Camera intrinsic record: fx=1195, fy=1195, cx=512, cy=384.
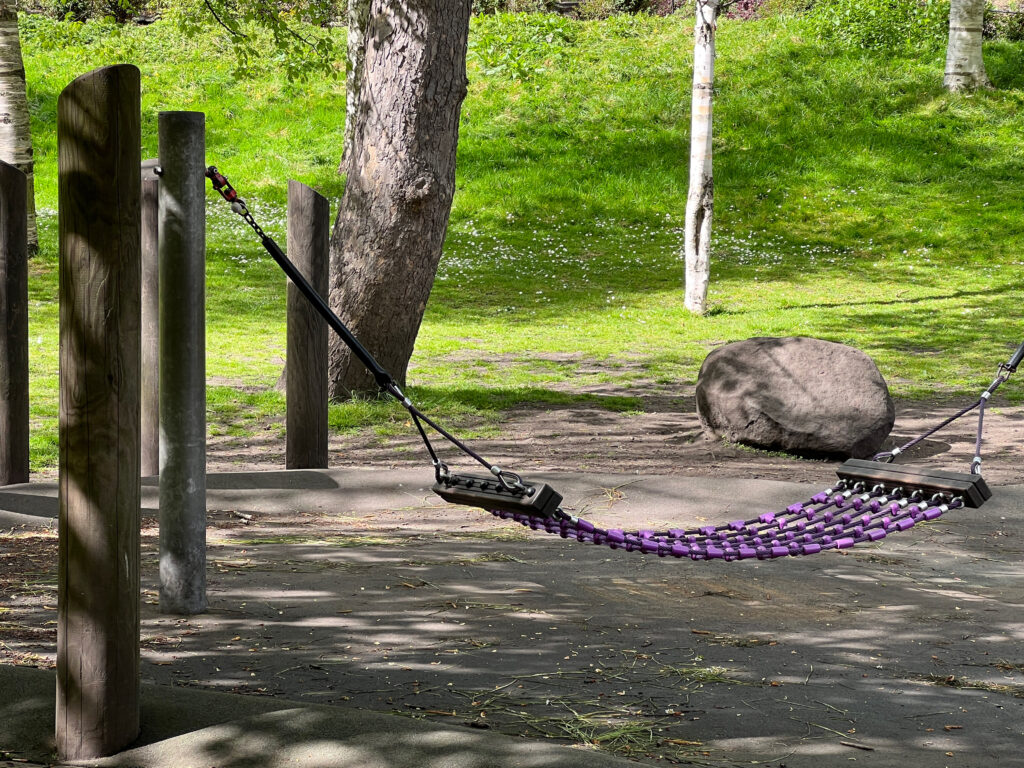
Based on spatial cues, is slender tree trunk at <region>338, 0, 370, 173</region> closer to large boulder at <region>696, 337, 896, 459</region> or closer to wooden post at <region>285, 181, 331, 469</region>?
large boulder at <region>696, 337, 896, 459</region>

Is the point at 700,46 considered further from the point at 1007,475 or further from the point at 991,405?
the point at 1007,475

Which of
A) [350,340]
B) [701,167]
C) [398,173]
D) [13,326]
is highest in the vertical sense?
[701,167]

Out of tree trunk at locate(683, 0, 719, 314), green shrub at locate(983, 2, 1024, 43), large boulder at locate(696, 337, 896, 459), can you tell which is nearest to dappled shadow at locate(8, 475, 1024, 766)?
large boulder at locate(696, 337, 896, 459)

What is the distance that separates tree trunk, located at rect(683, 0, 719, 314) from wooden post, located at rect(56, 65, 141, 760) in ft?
36.7

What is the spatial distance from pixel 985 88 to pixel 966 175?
2.43 m

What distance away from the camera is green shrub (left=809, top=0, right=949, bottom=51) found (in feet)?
72.2

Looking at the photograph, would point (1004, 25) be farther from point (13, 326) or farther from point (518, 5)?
point (13, 326)

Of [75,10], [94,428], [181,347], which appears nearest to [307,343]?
[181,347]

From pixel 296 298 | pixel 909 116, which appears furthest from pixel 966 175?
pixel 296 298

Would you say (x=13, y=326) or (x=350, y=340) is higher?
(x=350, y=340)

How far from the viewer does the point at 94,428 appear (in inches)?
109

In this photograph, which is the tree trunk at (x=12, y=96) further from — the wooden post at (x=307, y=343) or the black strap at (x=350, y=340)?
the black strap at (x=350, y=340)

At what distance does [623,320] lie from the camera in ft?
45.9

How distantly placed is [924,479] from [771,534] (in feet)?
1.93
